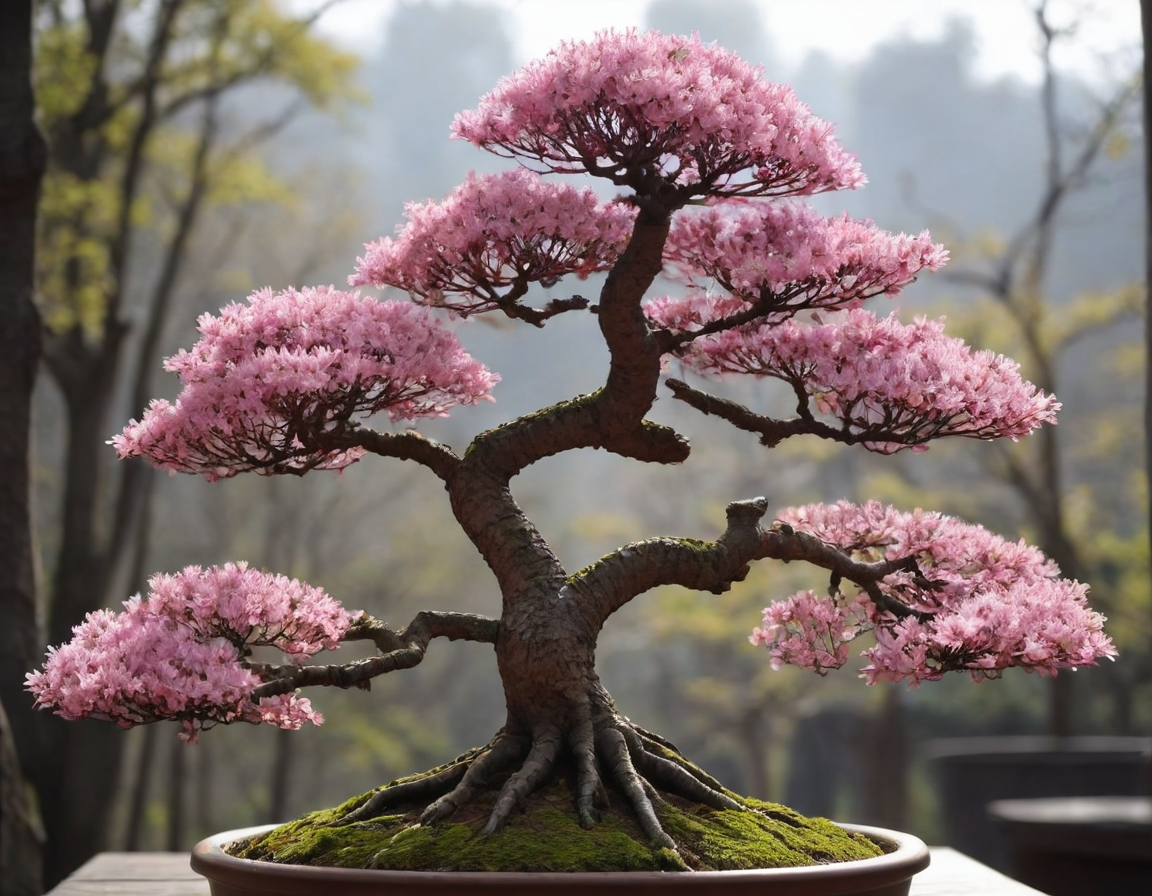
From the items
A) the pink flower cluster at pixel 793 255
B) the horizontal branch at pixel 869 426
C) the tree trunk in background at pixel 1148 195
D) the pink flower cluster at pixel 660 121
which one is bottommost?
the horizontal branch at pixel 869 426

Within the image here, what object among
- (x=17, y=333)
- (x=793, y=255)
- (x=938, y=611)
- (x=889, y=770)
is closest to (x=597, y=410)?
(x=793, y=255)

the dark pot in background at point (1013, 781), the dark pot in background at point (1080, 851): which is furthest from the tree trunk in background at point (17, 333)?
the dark pot in background at point (1013, 781)

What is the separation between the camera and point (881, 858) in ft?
6.22

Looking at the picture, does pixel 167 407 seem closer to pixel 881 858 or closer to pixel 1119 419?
pixel 881 858

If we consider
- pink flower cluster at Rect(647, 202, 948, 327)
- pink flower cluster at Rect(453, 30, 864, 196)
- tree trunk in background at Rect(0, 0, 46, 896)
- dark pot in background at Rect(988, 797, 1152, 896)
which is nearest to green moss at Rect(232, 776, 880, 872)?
pink flower cluster at Rect(647, 202, 948, 327)

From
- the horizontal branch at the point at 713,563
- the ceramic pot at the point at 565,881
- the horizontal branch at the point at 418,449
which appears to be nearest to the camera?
the ceramic pot at the point at 565,881

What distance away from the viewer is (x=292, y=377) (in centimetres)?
196

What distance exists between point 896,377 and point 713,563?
0.48m

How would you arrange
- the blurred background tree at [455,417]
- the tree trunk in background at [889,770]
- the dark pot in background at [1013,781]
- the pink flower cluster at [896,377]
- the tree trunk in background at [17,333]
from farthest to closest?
1. the tree trunk in background at [889,770]
2. the dark pot in background at [1013,781]
3. the blurred background tree at [455,417]
4. the tree trunk in background at [17,333]
5. the pink flower cluster at [896,377]

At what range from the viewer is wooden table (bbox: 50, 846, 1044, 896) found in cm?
261

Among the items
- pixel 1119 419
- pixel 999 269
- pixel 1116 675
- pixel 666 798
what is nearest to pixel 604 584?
pixel 666 798

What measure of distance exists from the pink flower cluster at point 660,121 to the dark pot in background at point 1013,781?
5412 mm

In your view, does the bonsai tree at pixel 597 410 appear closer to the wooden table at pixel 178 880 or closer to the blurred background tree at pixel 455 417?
the wooden table at pixel 178 880

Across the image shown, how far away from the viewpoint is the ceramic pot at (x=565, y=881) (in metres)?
1.69
